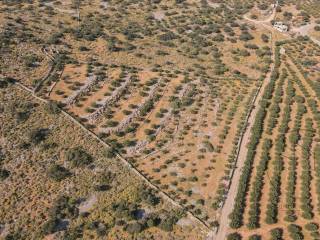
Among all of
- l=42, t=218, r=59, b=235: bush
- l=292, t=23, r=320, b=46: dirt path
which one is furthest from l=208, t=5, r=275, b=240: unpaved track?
l=292, t=23, r=320, b=46: dirt path

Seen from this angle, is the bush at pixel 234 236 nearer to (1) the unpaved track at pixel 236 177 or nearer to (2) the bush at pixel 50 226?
(1) the unpaved track at pixel 236 177

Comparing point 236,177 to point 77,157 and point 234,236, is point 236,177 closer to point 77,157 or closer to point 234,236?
point 234,236

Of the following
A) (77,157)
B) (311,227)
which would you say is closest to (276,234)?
(311,227)

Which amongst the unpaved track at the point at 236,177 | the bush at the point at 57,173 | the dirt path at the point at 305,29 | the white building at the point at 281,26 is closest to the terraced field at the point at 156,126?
the unpaved track at the point at 236,177

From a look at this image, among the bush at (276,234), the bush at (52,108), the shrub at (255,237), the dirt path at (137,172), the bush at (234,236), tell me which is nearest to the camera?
the shrub at (255,237)

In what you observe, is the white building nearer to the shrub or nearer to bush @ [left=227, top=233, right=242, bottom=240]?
the shrub

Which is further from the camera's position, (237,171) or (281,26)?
(281,26)
